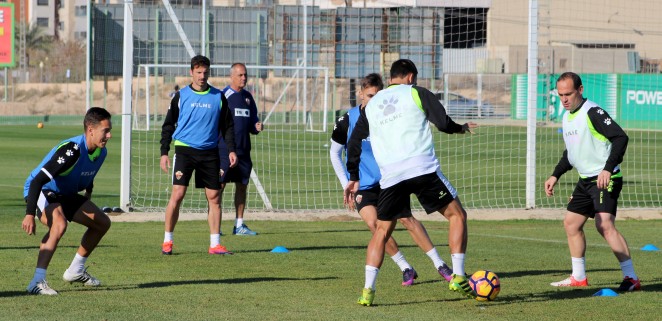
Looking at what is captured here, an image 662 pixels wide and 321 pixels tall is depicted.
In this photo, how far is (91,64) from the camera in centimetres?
2444

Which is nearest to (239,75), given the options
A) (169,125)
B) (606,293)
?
(169,125)

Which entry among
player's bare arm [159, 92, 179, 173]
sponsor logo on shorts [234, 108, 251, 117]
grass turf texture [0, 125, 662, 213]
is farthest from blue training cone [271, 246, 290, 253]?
grass turf texture [0, 125, 662, 213]

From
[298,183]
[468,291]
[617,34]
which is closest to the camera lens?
[468,291]

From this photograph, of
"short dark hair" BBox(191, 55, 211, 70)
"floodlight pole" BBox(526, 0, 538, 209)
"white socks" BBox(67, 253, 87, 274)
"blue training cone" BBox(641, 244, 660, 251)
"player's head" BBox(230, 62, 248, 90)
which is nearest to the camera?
"white socks" BBox(67, 253, 87, 274)

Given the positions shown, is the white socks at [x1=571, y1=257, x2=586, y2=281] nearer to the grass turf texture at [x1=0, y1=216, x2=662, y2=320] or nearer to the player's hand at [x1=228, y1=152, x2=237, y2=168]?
the grass turf texture at [x1=0, y1=216, x2=662, y2=320]

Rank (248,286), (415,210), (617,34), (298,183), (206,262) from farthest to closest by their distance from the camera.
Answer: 1. (617,34)
2. (298,183)
3. (415,210)
4. (206,262)
5. (248,286)

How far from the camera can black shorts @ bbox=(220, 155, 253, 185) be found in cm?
1412

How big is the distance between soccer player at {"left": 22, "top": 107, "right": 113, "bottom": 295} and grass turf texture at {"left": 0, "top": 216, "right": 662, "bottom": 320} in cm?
31

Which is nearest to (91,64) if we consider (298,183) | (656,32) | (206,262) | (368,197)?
(298,183)

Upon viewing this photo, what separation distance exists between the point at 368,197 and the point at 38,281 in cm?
296

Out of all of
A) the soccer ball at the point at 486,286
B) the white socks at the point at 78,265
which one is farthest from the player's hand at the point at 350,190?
the white socks at the point at 78,265

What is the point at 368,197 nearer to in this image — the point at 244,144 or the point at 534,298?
the point at 534,298

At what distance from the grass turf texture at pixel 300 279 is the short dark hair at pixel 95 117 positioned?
4.60 feet

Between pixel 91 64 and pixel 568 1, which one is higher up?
pixel 568 1
